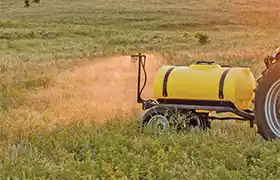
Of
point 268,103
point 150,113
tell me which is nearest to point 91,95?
point 150,113

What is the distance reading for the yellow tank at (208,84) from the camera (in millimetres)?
6895

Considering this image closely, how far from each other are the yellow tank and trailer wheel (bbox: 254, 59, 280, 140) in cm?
46

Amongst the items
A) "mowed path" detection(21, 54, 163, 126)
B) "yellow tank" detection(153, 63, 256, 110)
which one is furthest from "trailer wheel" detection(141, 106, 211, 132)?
"mowed path" detection(21, 54, 163, 126)

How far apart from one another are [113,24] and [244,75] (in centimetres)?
3963

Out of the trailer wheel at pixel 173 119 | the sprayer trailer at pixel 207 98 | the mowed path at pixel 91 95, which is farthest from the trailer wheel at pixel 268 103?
the mowed path at pixel 91 95

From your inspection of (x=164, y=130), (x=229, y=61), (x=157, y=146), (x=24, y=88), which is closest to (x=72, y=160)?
(x=157, y=146)

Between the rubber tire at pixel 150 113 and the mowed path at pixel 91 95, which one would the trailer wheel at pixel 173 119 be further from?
the mowed path at pixel 91 95

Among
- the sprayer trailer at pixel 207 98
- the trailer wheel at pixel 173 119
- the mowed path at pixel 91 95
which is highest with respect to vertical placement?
the sprayer trailer at pixel 207 98

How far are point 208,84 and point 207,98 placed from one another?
190 millimetres

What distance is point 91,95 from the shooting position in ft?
35.0

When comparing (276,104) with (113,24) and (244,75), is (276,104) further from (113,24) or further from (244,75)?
(113,24)

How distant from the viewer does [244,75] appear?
22.8ft

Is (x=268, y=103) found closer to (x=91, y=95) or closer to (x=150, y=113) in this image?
(x=150, y=113)

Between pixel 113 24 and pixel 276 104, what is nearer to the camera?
pixel 276 104
